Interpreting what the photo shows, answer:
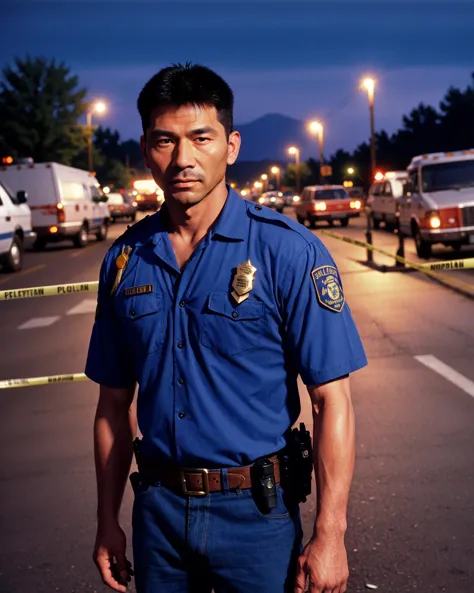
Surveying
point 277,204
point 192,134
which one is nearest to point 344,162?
point 277,204

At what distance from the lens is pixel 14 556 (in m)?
4.87

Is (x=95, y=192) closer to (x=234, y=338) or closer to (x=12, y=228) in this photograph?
(x=12, y=228)

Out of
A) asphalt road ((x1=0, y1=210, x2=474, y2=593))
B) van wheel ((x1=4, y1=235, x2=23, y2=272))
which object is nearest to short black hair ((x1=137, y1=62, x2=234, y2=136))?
asphalt road ((x1=0, y1=210, x2=474, y2=593))

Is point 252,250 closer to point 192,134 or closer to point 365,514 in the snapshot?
point 192,134

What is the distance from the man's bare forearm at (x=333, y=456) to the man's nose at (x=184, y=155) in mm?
729

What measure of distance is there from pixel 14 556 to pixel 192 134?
2961mm

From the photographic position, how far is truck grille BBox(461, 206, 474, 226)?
1956 centimetres

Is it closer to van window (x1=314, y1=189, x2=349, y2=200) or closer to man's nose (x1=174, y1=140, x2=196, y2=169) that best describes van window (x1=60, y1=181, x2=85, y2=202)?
van window (x1=314, y1=189, x2=349, y2=200)

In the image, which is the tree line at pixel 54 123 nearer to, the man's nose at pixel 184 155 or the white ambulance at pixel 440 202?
the white ambulance at pixel 440 202

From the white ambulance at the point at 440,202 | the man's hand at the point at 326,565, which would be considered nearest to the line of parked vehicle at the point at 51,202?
the white ambulance at the point at 440,202

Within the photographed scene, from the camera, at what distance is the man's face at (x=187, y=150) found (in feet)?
8.93

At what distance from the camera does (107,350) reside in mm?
2887

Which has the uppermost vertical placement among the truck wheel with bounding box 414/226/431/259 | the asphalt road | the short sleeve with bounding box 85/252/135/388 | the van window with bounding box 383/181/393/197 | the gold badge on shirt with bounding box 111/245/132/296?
the gold badge on shirt with bounding box 111/245/132/296

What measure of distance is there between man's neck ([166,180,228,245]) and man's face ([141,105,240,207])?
0.03 metres
